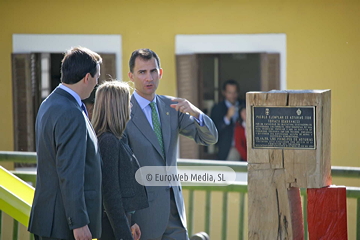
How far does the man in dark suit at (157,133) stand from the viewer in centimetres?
378

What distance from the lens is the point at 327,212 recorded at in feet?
11.6

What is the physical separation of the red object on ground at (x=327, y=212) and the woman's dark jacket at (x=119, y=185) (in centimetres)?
101

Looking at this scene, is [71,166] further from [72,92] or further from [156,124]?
[156,124]

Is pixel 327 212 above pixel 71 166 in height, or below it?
below

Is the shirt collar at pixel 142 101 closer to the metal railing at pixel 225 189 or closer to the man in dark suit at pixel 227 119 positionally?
the metal railing at pixel 225 189

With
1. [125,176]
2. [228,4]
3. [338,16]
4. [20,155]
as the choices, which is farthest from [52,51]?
[125,176]

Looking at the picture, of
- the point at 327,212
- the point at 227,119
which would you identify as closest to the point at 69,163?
the point at 327,212

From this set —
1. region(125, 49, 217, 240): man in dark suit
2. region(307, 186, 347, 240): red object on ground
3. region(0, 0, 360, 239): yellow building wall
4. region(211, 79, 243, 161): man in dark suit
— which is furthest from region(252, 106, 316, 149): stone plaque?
region(211, 79, 243, 161): man in dark suit

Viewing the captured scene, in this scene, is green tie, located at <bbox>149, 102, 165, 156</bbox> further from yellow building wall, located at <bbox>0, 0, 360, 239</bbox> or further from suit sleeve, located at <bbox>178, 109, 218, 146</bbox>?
yellow building wall, located at <bbox>0, 0, 360, 239</bbox>

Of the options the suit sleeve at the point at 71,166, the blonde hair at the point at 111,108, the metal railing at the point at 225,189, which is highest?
the blonde hair at the point at 111,108

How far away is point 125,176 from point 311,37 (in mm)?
4768

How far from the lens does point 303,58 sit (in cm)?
760

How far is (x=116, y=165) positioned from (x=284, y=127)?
100 centimetres

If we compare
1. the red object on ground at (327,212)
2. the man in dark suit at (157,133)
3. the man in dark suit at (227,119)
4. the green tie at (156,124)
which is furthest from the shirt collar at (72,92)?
the man in dark suit at (227,119)
